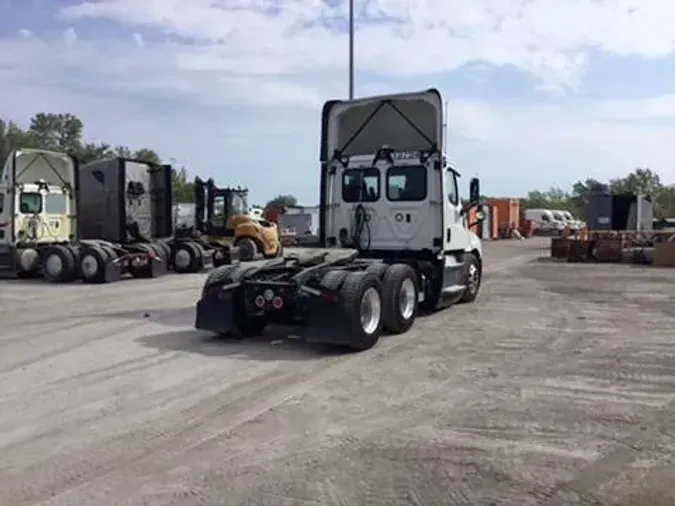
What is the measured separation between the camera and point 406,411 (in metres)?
7.15

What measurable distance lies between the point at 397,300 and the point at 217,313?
8.64 ft

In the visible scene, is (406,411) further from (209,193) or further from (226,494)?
(209,193)

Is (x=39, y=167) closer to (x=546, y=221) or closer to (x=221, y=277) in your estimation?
(x=221, y=277)

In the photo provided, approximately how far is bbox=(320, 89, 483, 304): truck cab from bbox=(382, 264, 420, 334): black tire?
5.14 feet

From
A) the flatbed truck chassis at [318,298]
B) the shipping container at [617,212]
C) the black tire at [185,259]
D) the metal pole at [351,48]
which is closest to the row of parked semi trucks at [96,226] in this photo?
the black tire at [185,259]

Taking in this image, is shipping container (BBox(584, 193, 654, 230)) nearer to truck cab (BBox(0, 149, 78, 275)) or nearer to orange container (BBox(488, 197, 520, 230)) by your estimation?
orange container (BBox(488, 197, 520, 230))

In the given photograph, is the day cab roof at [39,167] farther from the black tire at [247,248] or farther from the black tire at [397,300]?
the black tire at [397,300]

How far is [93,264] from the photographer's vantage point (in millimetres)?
20953

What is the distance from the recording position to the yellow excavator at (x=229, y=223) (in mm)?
29219

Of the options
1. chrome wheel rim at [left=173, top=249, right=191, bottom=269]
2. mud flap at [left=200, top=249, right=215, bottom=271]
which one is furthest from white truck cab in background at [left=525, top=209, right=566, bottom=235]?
chrome wheel rim at [left=173, top=249, right=191, bottom=269]

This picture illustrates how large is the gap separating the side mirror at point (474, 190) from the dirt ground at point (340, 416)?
2941 millimetres

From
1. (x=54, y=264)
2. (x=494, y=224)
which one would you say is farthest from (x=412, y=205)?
(x=494, y=224)

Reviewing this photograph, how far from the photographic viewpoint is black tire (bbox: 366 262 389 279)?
11197 millimetres

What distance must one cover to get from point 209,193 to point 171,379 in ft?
71.9
